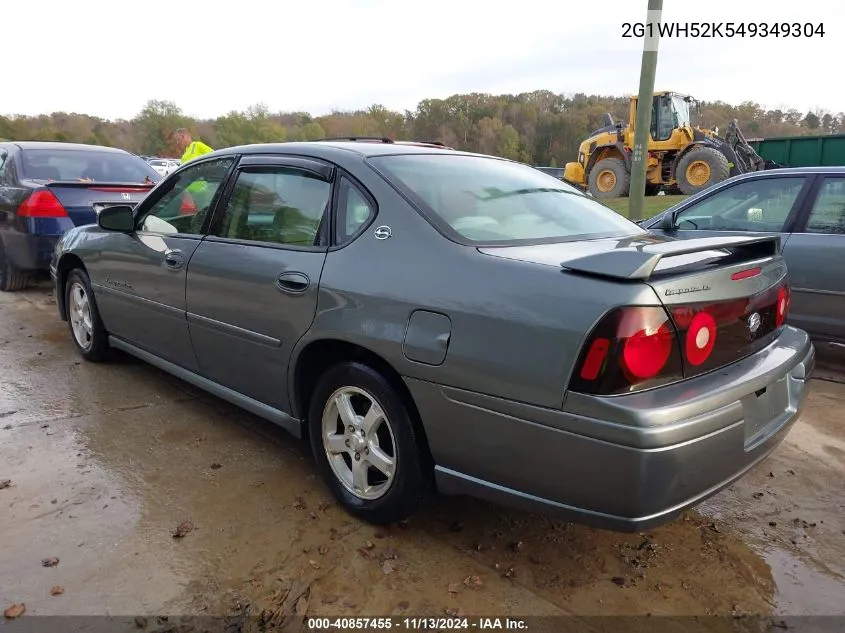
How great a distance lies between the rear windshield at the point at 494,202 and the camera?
8.20 feet

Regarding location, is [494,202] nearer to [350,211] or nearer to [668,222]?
[350,211]

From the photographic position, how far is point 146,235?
12.2 ft

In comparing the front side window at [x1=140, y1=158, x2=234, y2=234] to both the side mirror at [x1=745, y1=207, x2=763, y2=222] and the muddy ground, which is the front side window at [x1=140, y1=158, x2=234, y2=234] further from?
the side mirror at [x1=745, y1=207, x2=763, y2=222]

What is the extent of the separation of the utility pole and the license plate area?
448cm

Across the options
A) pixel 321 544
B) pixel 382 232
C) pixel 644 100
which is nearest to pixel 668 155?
pixel 644 100

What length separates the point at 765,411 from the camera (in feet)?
7.36

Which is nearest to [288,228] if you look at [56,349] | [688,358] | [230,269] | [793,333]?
[230,269]

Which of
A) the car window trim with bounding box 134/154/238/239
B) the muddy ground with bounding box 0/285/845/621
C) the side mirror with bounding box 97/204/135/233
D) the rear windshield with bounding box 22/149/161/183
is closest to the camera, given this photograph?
the muddy ground with bounding box 0/285/845/621

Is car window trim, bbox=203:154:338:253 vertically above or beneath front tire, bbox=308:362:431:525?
above

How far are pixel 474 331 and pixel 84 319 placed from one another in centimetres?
358

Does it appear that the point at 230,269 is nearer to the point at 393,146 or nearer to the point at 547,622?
the point at 393,146

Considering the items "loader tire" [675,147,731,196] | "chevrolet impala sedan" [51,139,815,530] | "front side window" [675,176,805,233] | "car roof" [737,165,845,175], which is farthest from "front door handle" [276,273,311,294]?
"loader tire" [675,147,731,196]

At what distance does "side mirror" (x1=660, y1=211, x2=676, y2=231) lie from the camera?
4.73m

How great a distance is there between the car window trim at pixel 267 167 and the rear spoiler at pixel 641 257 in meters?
1.12
